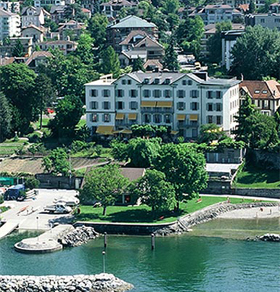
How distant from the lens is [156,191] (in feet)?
149

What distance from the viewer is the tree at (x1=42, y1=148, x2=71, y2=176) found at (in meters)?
53.1

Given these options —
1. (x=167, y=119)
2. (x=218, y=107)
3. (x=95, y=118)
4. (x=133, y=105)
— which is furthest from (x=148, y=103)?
(x=218, y=107)

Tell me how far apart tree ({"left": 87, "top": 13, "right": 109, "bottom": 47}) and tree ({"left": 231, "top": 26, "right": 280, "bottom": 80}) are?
75.2 feet

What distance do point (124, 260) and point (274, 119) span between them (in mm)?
19155

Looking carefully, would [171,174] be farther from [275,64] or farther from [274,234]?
[275,64]

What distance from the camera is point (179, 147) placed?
4788 cm

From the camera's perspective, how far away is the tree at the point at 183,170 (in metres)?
46.7

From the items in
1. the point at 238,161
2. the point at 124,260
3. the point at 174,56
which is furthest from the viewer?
the point at 174,56

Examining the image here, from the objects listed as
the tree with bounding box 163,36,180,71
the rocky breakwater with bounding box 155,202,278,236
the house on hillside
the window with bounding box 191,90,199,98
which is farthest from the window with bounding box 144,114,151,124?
the tree with bounding box 163,36,180,71

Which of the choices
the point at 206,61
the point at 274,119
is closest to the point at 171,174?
the point at 274,119

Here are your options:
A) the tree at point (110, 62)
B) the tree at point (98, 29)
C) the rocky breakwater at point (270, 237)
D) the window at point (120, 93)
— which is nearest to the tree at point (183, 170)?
the rocky breakwater at point (270, 237)

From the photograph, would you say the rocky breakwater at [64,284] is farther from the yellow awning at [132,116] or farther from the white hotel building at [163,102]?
the yellow awning at [132,116]

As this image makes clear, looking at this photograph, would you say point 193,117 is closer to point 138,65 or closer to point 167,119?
point 167,119

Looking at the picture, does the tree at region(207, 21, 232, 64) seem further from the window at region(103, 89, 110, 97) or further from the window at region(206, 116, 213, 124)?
the window at region(206, 116, 213, 124)
